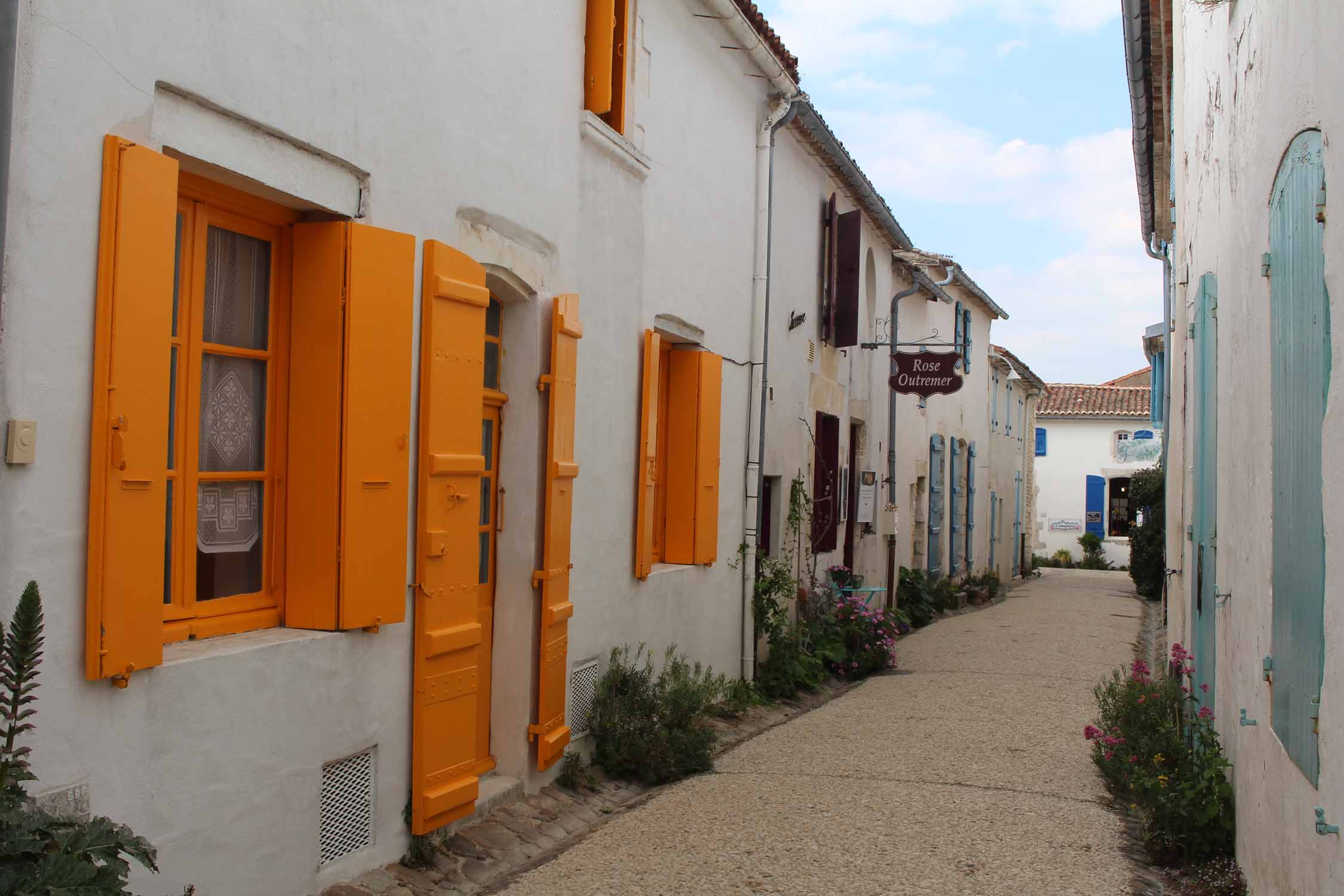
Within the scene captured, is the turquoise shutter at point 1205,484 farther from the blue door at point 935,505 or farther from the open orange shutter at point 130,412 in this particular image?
the blue door at point 935,505

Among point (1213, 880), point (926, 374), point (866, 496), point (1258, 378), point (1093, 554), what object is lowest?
point (1093, 554)

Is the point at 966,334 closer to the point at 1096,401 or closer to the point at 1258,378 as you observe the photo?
the point at 1258,378

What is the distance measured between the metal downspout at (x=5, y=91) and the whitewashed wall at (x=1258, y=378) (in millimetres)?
3170

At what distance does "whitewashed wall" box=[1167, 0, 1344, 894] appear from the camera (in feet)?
9.32

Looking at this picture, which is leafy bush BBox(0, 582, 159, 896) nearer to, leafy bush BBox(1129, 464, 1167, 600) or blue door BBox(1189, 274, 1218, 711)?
blue door BBox(1189, 274, 1218, 711)

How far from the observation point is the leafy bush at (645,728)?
6.78 metres

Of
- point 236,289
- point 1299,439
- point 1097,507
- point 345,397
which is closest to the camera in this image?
point 1299,439

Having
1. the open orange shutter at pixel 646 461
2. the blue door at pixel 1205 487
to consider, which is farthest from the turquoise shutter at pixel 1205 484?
the open orange shutter at pixel 646 461

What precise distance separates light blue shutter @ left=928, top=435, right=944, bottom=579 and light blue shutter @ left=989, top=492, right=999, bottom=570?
5756mm

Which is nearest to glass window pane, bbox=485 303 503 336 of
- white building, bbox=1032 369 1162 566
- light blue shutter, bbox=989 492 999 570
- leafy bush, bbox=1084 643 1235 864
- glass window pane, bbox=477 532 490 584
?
glass window pane, bbox=477 532 490 584

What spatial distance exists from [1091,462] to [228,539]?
35.9 metres

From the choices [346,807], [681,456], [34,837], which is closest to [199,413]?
[346,807]

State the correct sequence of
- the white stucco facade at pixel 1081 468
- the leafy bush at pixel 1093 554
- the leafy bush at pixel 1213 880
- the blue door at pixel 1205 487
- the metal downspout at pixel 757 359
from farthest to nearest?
the white stucco facade at pixel 1081 468 < the leafy bush at pixel 1093 554 < the metal downspout at pixel 757 359 < the blue door at pixel 1205 487 < the leafy bush at pixel 1213 880

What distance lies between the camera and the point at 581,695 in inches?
267
